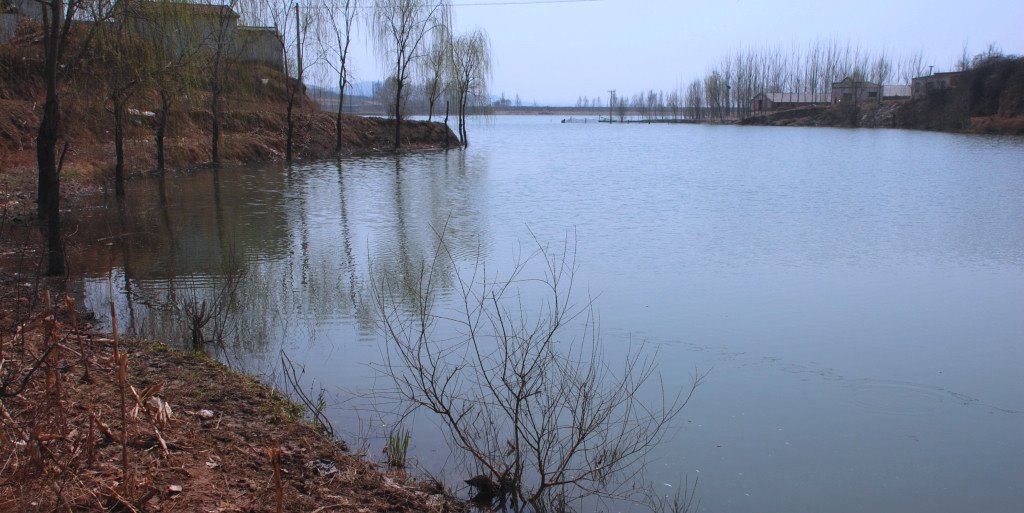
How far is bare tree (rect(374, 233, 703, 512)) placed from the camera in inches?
184

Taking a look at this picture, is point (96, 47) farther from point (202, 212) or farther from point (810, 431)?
point (810, 431)

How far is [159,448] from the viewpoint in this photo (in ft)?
13.1

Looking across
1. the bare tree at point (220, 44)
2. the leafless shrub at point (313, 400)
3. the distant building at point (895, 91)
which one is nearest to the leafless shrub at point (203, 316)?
the leafless shrub at point (313, 400)

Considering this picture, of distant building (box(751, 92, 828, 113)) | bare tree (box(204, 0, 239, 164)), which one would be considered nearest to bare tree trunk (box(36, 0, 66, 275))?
bare tree (box(204, 0, 239, 164))

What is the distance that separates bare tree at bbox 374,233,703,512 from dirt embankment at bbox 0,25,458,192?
7344 millimetres

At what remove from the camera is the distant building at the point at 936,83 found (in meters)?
67.8

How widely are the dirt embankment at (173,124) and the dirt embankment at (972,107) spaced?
39.6 meters

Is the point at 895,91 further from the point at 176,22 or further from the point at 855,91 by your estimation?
the point at 176,22

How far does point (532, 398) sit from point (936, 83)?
269ft

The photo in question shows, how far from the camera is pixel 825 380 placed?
6734 millimetres

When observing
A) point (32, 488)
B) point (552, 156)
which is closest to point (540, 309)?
point (32, 488)

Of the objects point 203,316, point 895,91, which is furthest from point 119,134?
point 895,91

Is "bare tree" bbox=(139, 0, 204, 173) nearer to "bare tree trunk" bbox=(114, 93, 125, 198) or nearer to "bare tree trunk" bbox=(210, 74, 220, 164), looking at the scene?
"bare tree trunk" bbox=(114, 93, 125, 198)

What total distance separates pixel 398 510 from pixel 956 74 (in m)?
82.0
